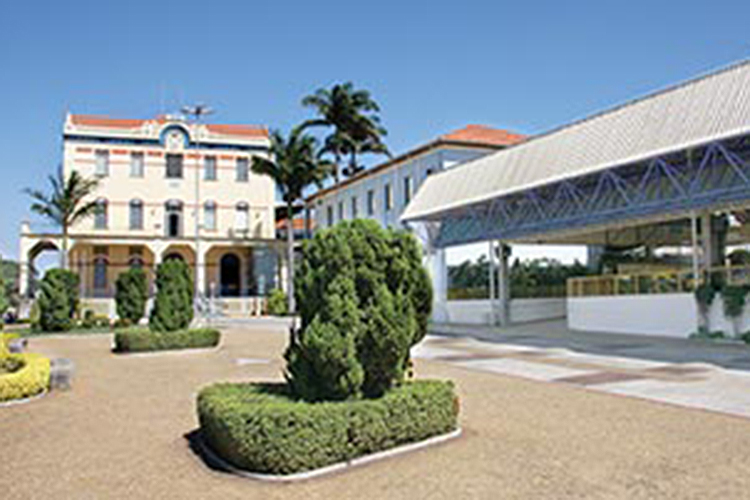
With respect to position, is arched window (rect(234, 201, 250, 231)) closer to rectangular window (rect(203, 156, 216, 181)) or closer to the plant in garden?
rectangular window (rect(203, 156, 216, 181))

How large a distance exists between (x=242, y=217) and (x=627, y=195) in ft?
100

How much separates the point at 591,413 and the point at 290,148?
3356 centimetres

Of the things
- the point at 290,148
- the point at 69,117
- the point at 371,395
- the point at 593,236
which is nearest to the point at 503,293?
the point at 593,236

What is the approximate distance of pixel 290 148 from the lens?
4088 centimetres

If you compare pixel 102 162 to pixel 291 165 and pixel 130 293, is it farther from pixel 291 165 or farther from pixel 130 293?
pixel 130 293

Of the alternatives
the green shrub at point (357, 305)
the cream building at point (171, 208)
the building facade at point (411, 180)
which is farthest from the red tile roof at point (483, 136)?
the green shrub at point (357, 305)

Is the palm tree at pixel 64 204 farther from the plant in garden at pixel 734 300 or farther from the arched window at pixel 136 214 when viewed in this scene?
the plant in garden at pixel 734 300

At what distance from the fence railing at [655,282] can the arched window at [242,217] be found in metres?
26.2

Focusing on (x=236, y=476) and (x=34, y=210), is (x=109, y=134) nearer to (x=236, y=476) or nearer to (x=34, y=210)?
(x=34, y=210)

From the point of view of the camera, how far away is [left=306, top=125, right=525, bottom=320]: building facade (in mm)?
33875

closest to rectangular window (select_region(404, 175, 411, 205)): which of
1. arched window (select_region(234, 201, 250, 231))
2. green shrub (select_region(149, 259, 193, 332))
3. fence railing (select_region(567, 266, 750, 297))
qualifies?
fence railing (select_region(567, 266, 750, 297))

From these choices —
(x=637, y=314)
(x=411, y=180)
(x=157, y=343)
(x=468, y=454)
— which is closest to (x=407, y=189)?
(x=411, y=180)

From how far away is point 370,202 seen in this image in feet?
136

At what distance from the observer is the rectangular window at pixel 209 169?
46000 mm
